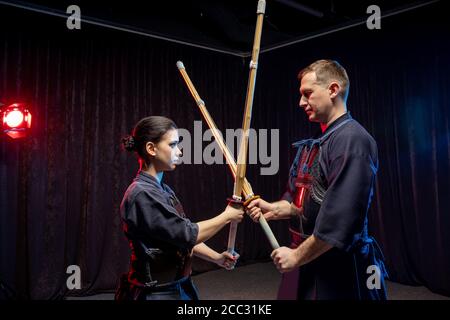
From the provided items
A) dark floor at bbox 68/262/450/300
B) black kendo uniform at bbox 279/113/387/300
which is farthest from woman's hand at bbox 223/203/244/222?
dark floor at bbox 68/262/450/300

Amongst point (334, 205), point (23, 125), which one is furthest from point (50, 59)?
point (334, 205)

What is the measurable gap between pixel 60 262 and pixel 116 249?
56cm

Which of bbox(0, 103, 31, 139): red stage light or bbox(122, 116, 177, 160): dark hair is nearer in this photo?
bbox(122, 116, 177, 160): dark hair

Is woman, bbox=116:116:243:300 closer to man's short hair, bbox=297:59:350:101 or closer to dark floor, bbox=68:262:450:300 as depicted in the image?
man's short hair, bbox=297:59:350:101

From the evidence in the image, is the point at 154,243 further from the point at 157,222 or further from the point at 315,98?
the point at 315,98

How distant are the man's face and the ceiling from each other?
2333mm

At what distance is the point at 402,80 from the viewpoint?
4141 millimetres

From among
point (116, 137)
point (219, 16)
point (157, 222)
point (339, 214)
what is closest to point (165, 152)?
point (157, 222)

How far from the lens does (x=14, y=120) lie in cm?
332

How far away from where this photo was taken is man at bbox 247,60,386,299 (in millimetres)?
1553

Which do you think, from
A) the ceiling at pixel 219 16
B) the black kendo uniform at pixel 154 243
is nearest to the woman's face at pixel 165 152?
the black kendo uniform at pixel 154 243

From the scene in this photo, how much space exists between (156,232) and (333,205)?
2.38 feet

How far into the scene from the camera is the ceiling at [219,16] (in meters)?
3.98

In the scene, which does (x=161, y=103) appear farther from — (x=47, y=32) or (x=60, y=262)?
(x=60, y=262)
